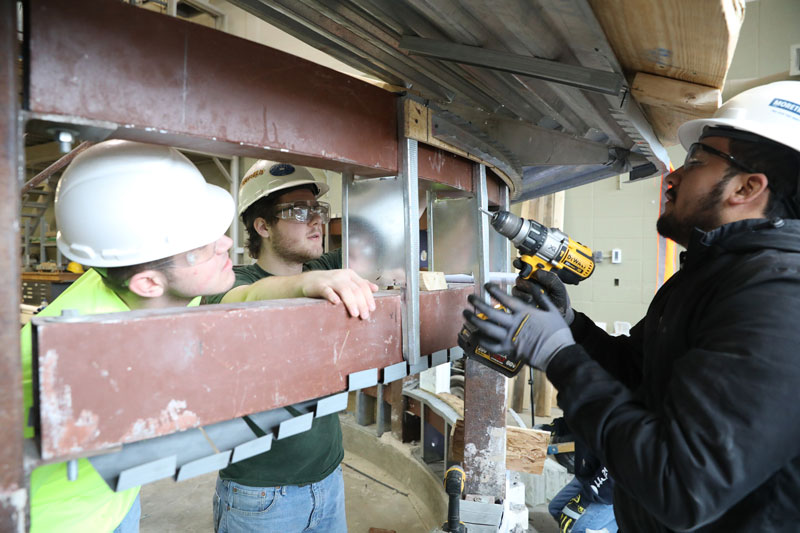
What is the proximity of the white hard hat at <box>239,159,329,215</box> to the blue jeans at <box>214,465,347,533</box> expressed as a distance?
124cm

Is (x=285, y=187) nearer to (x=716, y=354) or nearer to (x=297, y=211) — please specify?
(x=297, y=211)

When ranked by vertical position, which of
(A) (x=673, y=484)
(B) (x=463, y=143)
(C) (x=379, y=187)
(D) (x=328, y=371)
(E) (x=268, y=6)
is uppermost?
(E) (x=268, y=6)

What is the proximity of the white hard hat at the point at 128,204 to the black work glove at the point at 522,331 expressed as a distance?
0.83 metres

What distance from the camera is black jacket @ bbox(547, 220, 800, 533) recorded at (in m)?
0.94

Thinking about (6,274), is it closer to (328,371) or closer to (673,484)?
(328,371)

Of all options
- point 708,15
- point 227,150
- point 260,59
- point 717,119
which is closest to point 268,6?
point 260,59

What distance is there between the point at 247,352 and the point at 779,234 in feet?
4.20

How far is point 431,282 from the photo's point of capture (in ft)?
5.62

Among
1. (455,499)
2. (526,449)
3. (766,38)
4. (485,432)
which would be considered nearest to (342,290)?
(485,432)

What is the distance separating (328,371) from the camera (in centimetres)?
118

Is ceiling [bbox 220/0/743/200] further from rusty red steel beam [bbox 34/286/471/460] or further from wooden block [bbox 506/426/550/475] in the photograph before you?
wooden block [bbox 506/426/550/475]

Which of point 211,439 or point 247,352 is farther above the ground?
point 247,352

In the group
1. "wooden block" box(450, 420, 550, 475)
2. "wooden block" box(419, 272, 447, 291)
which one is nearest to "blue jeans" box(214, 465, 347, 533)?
"wooden block" box(419, 272, 447, 291)

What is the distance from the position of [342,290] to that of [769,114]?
1290mm
